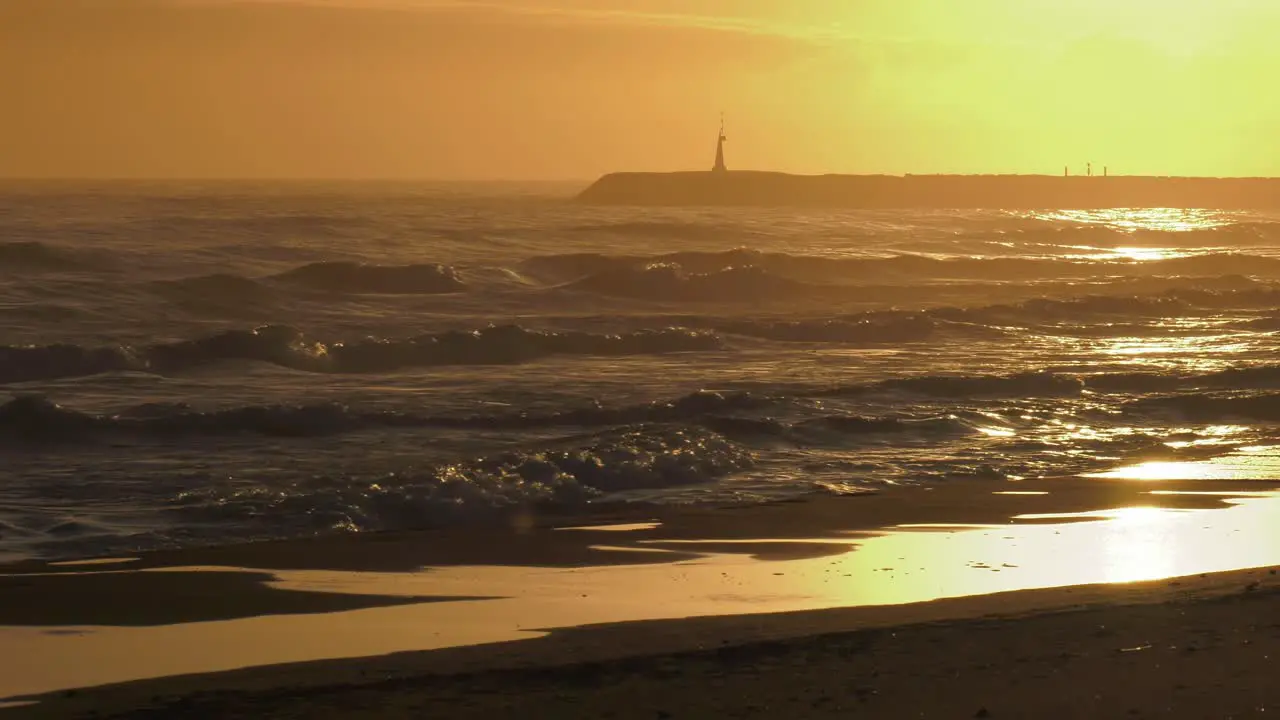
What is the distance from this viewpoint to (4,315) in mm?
27125

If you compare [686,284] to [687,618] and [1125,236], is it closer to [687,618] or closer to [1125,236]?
[687,618]

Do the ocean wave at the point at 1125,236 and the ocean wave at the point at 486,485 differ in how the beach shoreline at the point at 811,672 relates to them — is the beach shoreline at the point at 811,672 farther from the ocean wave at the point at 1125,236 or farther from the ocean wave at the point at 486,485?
the ocean wave at the point at 1125,236

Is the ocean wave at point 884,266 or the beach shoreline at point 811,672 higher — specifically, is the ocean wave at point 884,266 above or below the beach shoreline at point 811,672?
below

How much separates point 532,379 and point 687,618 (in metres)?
13.0

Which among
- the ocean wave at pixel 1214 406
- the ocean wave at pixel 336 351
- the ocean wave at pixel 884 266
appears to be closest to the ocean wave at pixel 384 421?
the ocean wave at pixel 1214 406

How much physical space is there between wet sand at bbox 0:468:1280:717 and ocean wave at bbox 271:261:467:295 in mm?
25597

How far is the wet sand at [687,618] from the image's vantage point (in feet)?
21.1

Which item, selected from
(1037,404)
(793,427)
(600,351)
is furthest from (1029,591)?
(600,351)

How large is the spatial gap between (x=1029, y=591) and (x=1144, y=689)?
2387 millimetres

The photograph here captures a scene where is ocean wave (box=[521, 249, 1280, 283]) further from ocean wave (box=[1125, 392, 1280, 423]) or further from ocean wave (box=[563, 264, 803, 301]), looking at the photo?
ocean wave (box=[1125, 392, 1280, 423])

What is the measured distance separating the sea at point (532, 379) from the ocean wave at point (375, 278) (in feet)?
0.35

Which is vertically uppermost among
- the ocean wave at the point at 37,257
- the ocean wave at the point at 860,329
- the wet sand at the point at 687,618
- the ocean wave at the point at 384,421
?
the ocean wave at the point at 37,257

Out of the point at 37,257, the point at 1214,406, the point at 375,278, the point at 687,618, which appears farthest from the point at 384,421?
the point at 37,257

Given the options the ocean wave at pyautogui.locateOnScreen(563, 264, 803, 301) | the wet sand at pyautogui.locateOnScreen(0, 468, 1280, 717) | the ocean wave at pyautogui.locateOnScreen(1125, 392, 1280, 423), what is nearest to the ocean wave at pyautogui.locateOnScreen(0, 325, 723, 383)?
the ocean wave at pyautogui.locateOnScreen(1125, 392, 1280, 423)
